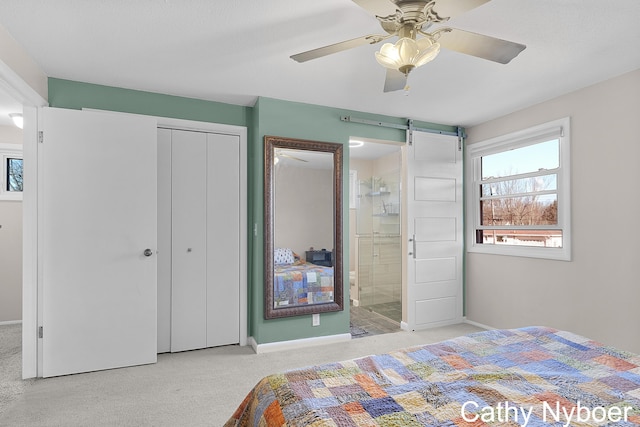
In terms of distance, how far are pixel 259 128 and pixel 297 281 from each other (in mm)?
1528

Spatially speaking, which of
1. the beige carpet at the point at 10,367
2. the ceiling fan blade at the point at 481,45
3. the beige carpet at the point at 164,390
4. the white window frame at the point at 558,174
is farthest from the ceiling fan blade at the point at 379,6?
the beige carpet at the point at 10,367

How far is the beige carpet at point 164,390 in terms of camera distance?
6.93 ft

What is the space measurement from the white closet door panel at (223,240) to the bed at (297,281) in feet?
1.41

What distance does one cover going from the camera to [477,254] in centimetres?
410

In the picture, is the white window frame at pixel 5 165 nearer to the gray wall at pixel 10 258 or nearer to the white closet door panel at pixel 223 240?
the gray wall at pixel 10 258

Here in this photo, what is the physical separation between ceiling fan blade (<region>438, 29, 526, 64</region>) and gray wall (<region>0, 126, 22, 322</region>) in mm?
4970

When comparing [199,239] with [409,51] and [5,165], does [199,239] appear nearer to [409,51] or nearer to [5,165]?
[409,51]

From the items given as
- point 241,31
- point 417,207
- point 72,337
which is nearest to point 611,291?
point 417,207

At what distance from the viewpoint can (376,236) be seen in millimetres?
4668

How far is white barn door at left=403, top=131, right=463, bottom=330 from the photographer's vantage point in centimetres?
396

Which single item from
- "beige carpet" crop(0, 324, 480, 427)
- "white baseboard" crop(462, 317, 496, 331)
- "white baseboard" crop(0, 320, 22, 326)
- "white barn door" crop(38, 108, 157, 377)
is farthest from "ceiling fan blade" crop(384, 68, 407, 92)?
"white baseboard" crop(0, 320, 22, 326)

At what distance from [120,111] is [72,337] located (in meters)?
1.92

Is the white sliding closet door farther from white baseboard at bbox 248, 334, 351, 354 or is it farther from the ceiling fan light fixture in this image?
the ceiling fan light fixture

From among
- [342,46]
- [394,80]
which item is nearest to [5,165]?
[342,46]
